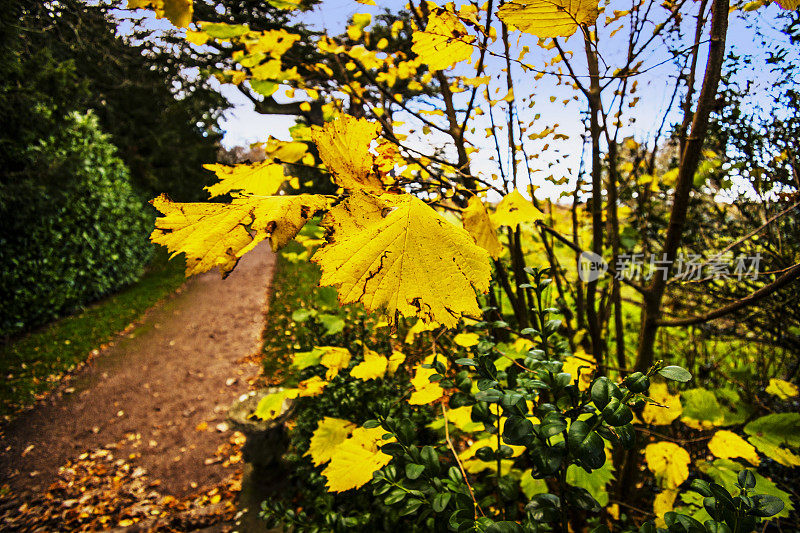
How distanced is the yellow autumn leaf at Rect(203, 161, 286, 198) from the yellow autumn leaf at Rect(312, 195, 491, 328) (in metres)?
0.24

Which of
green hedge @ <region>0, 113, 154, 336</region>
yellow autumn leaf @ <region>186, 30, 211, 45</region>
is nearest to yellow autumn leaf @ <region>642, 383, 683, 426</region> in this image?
yellow autumn leaf @ <region>186, 30, 211, 45</region>

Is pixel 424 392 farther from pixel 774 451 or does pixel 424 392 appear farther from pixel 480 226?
pixel 774 451

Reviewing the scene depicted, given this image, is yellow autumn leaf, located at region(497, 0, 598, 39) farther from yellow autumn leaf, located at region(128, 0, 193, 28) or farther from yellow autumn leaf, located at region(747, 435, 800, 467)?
yellow autumn leaf, located at region(747, 435, 800, 467)

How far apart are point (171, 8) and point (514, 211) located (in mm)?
889

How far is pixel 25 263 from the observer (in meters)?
5.89

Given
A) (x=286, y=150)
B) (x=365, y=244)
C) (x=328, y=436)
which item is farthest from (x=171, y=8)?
(x=328, y=436)

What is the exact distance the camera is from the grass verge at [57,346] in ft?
15.5

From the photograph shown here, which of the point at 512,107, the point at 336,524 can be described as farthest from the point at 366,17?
the point at 336,524

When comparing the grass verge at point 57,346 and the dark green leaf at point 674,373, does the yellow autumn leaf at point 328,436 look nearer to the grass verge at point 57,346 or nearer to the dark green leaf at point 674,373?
the dark green leaf at point 674,373

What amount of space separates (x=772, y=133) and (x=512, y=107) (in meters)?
1.37

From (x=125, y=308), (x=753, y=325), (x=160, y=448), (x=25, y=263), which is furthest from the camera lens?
(x=125, y=308)

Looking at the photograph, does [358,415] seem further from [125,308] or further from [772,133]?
[125,308]

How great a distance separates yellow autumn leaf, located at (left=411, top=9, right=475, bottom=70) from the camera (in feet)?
2.64

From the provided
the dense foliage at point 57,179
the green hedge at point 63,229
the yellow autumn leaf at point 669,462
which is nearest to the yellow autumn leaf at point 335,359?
the yellow autumn leaf at point 669,462
